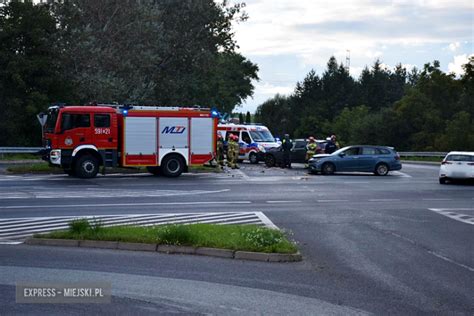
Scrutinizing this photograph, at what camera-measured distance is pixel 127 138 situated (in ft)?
106

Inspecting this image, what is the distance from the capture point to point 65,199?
2327cm

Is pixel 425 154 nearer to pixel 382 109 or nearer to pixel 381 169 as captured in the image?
pixel 381 169

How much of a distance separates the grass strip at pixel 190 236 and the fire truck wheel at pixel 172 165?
18110 mm

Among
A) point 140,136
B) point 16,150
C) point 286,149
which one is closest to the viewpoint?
point 140,136

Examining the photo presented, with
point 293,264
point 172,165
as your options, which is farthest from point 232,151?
point 293,264

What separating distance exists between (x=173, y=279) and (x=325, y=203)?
1277 centimetres

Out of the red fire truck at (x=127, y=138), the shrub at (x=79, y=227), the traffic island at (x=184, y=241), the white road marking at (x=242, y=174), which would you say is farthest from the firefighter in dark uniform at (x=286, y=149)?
the shrub at (x=79, y=227)

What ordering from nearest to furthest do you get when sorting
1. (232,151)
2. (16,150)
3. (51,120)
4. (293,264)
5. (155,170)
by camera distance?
1. (293,264)
2. (51,120)
3. (155,170)
4. (232,151)
5. (16,150)

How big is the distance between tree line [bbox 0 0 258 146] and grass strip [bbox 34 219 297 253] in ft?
95.6

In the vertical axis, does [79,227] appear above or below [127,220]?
above

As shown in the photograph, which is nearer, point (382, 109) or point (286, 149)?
point (286, 149)

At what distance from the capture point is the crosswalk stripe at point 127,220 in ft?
53.1

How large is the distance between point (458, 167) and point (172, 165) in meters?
12.2

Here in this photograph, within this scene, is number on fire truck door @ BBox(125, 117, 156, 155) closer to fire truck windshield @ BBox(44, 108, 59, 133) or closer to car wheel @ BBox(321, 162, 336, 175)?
fire truck windshield @ BBox(44, 108, 59, 133)
